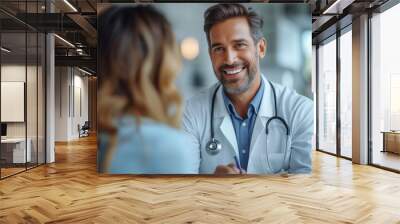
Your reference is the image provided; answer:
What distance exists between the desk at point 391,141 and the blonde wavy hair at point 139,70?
4.22 meters

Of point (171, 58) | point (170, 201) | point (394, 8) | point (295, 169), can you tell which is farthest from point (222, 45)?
point (394, 8)

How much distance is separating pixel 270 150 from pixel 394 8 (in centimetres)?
378

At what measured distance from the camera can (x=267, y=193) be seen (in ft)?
17.0

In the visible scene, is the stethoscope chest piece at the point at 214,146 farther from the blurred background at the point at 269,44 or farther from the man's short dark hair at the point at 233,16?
→ the man's short dark hair at the point at 233,16

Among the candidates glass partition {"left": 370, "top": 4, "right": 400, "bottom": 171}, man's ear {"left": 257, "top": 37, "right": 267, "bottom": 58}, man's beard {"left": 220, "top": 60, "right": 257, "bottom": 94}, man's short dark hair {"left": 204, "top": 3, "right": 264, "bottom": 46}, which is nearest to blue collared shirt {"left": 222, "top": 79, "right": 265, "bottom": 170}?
man's beard {"left": 220, "top": 60, "right": 257, "bottom": 94}

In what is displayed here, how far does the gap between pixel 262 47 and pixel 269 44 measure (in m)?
0.14

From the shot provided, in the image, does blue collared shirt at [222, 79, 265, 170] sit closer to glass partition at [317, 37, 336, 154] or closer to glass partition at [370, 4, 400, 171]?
glass partition at [370, 4, 400, 171]

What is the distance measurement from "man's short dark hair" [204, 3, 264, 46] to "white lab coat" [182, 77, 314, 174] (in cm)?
85

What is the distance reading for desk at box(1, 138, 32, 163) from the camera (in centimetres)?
668

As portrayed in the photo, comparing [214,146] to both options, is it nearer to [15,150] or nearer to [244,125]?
[244,125]

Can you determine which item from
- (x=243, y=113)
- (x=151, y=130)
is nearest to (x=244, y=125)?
(x=243, y=113)

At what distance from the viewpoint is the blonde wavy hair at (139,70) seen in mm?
6289

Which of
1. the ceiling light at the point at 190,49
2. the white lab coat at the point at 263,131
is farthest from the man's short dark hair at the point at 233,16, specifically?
the white lab coat at the point at 263,131

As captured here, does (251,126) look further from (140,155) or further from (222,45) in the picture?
(140,155)
